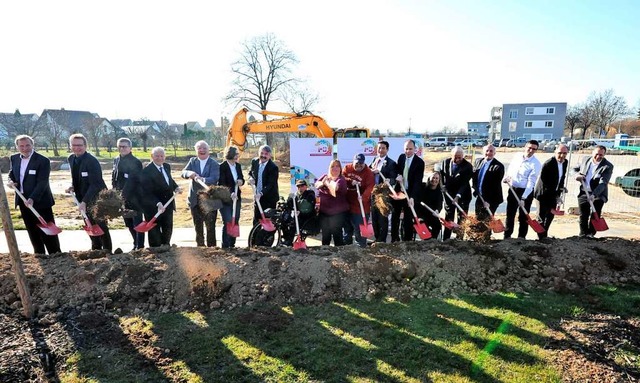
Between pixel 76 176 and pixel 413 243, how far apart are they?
472cm

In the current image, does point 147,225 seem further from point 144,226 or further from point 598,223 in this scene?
point 598,223

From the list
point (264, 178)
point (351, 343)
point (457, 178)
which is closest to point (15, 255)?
point (264, 178)

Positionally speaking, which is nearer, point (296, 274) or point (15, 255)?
point (15, 255)

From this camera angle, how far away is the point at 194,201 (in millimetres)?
5160

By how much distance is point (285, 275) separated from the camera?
4133 mm

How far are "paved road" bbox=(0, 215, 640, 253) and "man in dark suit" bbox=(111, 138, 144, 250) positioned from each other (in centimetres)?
160

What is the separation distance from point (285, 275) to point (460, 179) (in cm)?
310

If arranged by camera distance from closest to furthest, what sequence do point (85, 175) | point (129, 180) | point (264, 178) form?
1. point (85, 175)
2. point (129, 180)
3. point (264, 178)

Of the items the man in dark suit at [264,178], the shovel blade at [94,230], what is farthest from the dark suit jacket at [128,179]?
the man in dark suit at [264,178]

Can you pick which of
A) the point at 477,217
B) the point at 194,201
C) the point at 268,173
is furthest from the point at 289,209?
the point at 477,217

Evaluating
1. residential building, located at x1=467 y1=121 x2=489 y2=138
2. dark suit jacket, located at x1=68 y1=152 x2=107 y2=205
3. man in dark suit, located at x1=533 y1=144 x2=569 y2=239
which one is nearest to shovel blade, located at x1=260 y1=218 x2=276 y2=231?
dark suit jacket, located at x1=68 y1=152 x2=107 y2=205

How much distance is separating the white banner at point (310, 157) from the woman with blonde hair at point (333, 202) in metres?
3.56

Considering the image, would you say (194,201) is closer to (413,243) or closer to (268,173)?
(268,173)

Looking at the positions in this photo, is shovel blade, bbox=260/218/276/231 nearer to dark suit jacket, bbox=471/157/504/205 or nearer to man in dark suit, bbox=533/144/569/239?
dark suit jacket, bbox=471/157/504/205
